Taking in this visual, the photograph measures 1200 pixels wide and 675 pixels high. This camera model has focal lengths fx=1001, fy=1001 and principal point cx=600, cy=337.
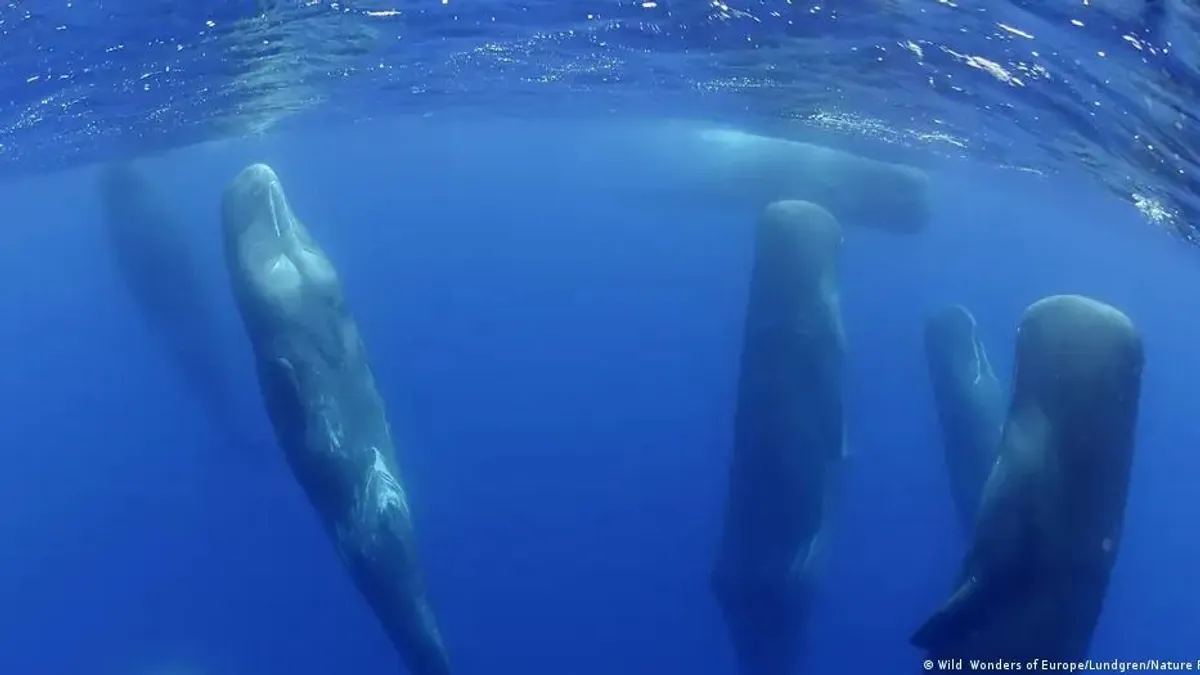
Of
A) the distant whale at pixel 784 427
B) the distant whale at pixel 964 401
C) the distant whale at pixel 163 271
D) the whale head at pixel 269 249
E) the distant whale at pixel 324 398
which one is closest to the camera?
the distant whale at pixel 324 398

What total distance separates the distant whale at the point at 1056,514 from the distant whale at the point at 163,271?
16.3 meters

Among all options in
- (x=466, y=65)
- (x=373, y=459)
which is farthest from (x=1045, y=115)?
(x=373, y=459)

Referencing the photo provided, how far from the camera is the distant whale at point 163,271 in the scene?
19.6 meters

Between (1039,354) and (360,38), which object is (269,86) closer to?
(360,38)

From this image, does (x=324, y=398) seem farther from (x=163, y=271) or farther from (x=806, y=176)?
(x=806, y=176)

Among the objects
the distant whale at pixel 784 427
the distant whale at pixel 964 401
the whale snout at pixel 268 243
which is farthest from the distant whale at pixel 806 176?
the whale snout at pixel 268 243

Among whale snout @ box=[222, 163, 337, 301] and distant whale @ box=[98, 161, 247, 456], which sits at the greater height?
whale snout @ box=[222, 163, 337, 301]

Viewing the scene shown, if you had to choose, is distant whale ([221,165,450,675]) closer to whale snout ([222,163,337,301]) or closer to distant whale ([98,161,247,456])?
whale snout ([222,163,337,301])

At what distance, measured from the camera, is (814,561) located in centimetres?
1209

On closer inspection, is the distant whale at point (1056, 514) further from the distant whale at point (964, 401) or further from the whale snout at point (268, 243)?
the whale snout at point (268, 243)

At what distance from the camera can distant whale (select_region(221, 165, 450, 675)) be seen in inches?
420

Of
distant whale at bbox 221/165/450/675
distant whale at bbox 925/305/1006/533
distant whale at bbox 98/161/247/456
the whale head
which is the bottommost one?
distant whale at bbox 98/161/247/456

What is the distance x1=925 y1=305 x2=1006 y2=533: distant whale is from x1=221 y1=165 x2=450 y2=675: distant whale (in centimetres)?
770

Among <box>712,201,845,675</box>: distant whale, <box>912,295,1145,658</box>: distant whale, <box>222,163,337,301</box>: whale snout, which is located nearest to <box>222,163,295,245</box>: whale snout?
<box>222,163,337,301</box>: whale snout
